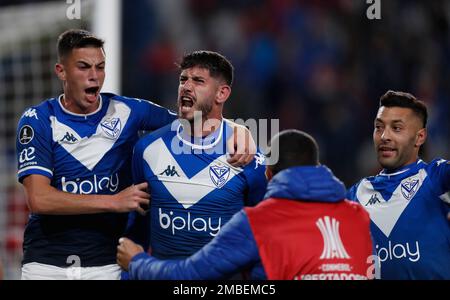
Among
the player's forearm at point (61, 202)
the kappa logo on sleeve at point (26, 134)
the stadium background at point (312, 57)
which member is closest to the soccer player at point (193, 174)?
the player's forearm at point (61, 202)

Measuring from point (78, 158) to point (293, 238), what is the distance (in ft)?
5.78

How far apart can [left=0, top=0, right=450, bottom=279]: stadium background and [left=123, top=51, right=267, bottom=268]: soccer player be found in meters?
4.86

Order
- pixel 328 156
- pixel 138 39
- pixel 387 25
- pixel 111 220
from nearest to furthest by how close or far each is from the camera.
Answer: pixel 111 220
pixel 328 156
pixel 387 25
pixel 138 39

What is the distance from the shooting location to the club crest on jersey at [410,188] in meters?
5.00

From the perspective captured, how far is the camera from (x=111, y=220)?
Answer: 16.7ft

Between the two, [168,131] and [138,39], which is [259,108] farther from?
[168,131]

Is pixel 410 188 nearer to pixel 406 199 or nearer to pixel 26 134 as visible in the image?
pixel 406 199

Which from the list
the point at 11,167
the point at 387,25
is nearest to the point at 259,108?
the point at 387,25

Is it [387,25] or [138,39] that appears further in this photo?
[138,39]

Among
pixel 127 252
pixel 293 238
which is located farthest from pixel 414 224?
pixel 127 252

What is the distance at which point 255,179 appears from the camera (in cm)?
481

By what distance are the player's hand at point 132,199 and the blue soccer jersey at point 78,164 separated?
39cm

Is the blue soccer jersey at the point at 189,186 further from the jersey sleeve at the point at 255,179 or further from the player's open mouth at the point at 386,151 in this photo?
the player's open mouth at the point at 386,151

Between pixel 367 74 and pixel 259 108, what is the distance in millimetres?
1407
